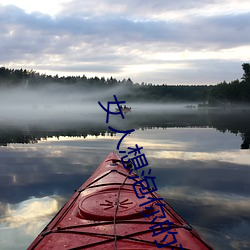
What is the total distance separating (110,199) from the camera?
21.6ft

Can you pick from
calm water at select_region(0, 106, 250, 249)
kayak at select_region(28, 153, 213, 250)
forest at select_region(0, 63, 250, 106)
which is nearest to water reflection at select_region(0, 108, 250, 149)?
calm water at select_region(0, 106, 250, 249)

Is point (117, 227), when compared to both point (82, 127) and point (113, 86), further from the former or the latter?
point (113, 86)

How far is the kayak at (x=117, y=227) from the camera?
15.4 feet

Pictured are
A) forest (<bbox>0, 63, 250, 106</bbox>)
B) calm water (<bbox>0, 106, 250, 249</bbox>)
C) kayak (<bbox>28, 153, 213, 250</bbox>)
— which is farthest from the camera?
forest (<bbox>0, 63, 250, 106</bbox>)

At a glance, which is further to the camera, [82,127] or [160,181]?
[82,127]

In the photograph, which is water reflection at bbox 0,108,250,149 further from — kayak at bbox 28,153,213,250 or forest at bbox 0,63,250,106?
forest at bbox 0,63,250,106

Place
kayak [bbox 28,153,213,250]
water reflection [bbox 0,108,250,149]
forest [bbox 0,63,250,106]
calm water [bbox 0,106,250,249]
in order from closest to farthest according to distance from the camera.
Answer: kayak [bbox 28,153,213,250] < calm water [bbox 0,106,250,249] < water reflection [bbox 0,108,250,149] < forest [bbox 0,63,250,106]

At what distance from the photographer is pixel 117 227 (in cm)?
519

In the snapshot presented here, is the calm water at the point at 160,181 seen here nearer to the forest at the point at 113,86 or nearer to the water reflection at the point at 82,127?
the water reflection at the point at 82,127

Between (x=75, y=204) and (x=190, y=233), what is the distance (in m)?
2.64

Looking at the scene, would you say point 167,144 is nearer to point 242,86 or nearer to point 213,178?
point 213,178

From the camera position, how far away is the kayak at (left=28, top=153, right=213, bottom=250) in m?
4.71

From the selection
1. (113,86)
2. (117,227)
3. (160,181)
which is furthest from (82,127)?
(113,86)

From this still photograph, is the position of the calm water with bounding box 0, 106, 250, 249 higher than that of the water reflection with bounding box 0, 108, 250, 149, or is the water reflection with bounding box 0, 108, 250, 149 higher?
the water reflection with bounding box 0, 108, 250, 149
